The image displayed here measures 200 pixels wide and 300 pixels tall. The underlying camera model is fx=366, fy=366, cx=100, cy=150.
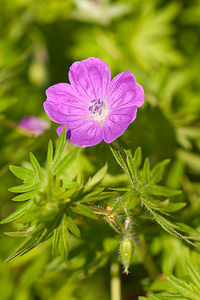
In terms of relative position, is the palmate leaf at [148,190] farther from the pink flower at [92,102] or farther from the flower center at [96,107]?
the flower center at [96,107]

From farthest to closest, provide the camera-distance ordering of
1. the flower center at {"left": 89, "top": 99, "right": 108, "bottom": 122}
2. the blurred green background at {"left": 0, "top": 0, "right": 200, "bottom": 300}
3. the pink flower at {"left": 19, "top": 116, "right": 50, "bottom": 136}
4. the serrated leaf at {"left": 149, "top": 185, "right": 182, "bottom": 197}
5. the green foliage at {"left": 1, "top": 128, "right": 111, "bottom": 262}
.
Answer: the pink flower at {"left": 19, "top": 116, "right": 50, "bottom": 136} → the blurred green background at {"left": 0, "top": 0, "right": 200, "bottom": 300} → the flower center at {"left": 89, "top": 99, "right": 108, "bottom": 122} → the serrated leaf at {"left": 149, "top": 185, "right": 182, "bottom": 197} → the green foliage at {"left": 1, "top": 128, "right": 111, "bottom": 262}

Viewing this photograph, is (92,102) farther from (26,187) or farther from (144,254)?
(144,254)

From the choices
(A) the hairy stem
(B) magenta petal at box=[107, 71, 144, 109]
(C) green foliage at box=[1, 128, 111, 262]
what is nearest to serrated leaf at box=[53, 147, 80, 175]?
(C) green foliage at box=[1, 128, 111, 262]

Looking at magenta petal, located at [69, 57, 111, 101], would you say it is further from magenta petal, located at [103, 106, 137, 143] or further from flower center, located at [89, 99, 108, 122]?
magenta petal, located at [103, 106, 137, 143]

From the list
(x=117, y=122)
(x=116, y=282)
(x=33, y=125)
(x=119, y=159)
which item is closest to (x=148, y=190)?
(x=119, y=159)

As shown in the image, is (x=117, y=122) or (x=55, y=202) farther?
(x=117, y=122)

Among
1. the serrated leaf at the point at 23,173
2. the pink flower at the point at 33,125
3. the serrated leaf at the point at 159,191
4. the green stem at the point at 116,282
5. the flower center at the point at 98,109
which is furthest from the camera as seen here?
the pink flower at the point at 33,125

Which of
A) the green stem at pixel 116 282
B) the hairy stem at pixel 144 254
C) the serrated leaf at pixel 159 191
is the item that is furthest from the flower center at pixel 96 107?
the green stem at pixel 116 282
